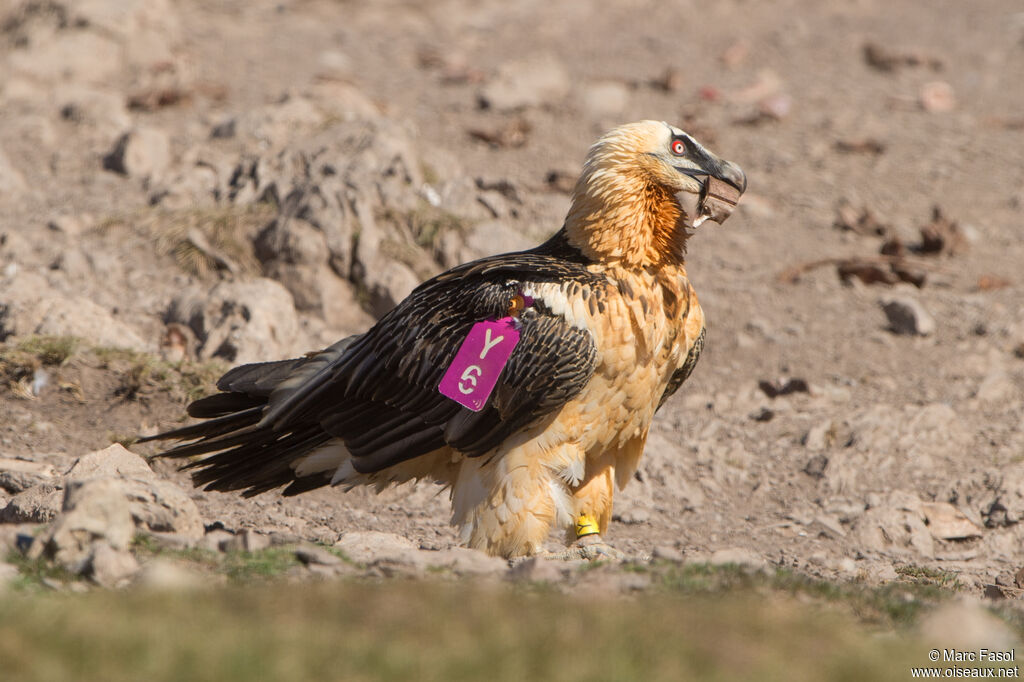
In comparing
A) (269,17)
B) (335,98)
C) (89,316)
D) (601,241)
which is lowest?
(89,316)

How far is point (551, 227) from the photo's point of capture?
11.6m

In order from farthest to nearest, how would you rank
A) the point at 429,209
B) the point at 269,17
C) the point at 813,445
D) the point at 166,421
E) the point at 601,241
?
the point at 269,17, the point at 429,209, the point at 813,445, the point at 166,421, the point at 601,241

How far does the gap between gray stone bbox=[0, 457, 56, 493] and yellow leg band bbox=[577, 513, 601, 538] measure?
3.11 meters

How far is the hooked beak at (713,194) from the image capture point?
6.41m

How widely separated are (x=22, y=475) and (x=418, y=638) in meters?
4.00

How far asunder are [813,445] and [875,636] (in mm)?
4360

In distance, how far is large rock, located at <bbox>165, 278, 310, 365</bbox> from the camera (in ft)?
29.9

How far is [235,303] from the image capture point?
9.34m

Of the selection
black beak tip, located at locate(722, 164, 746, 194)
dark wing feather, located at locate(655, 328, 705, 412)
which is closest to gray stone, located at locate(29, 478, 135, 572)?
dark wing feather, located at locate(655, 328, 705, 412)

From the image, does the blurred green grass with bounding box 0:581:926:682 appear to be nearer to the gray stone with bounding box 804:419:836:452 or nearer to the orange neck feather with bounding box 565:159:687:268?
the orange neck feather with bounding box 565:159:687:268

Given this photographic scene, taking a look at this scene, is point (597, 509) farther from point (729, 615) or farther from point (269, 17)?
point (269, 17)

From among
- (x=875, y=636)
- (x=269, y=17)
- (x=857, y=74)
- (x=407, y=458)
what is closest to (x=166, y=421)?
(x=407, y=458)

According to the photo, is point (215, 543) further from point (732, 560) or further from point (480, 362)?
point (732, 560)

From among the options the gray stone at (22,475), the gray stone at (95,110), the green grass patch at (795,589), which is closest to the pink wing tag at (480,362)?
the green grass patch at (795,589)
